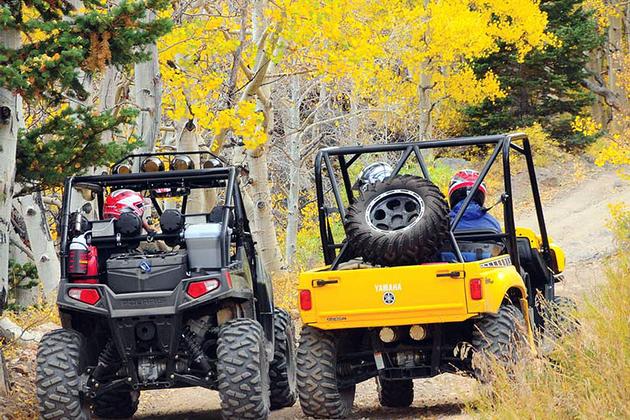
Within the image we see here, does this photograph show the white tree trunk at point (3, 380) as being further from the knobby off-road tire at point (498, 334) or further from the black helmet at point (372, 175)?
the knobby off-road tire at point (498, 334)

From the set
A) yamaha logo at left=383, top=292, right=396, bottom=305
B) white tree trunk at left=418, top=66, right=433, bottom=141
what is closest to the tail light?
yamaha logo at left=383, top=292, right=396, bottom=305

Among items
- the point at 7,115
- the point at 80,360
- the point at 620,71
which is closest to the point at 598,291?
the point at 80,360

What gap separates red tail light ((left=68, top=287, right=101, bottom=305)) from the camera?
8195 millimetres

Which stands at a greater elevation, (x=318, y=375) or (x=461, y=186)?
(x=461, y=186)

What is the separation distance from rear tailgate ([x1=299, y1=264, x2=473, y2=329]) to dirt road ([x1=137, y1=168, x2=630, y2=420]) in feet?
2.20

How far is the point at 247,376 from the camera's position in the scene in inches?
309

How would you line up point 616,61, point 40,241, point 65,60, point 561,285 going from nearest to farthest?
point 65,60, point 561,285, point 40,241, point 616,61

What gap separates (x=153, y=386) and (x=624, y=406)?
4.00 m

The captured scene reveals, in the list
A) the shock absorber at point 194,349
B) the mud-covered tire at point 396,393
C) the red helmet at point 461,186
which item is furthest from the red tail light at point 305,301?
the red helmet at point 461,186

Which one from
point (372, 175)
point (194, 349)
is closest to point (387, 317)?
point (194, 349)

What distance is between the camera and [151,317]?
8.14 metres

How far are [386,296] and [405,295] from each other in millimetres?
148

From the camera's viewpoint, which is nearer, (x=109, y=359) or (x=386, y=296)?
(x=386, y=296)

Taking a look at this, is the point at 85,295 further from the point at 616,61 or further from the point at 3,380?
the point at 616,61
